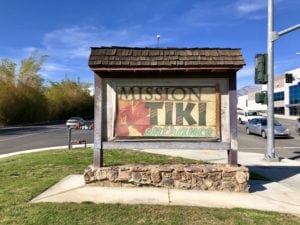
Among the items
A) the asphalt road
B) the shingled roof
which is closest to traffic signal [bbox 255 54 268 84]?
the asphalt road

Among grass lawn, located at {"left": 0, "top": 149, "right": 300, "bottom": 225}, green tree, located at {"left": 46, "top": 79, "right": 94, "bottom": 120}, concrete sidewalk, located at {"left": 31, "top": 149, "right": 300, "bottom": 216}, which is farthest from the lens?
green tree, located at {"left": 46, "top": 79, "right": 94, "bottom": 120}

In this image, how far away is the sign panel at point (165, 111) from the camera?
351 inches

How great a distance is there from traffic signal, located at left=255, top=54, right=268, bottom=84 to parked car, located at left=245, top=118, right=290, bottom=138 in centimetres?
1245

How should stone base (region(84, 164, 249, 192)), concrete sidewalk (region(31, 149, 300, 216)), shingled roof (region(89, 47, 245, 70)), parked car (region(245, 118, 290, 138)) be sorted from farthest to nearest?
parked car (region(245, 118, 290, 138)), shingled roof (region(89, 47, 245, 70)), stone base (region(84, 164, 249, 192)), concrete sidewalk (region(31, 149, 300, 216))

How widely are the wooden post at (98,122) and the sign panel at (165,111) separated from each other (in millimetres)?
415

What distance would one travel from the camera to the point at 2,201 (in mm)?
6922

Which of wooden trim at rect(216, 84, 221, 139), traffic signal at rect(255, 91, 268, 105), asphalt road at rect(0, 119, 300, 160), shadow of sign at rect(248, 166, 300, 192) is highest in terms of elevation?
traffic signal at rect(255, 91, 268, 105)

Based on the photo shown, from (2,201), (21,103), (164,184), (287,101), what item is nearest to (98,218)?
(2,201)

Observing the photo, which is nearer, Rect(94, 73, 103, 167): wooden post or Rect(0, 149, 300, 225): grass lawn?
Rect(0, 149, 300, 225): grass lawn

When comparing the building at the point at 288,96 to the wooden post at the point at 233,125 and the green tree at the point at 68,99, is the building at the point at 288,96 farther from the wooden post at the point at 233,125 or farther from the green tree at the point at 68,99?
the wooden post at the point at 233,125

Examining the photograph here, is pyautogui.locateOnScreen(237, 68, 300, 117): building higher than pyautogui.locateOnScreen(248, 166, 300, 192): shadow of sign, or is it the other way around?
pyautogui.locateOnScreen(237, 68, 300, 117): building

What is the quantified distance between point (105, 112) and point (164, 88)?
4.99 feet

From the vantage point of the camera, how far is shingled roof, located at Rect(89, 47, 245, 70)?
28.1 feet

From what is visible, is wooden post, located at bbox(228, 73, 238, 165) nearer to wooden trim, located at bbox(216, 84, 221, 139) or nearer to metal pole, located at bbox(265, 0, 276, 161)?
wooden trim, located at bbox(216, 84, 221, 139)
